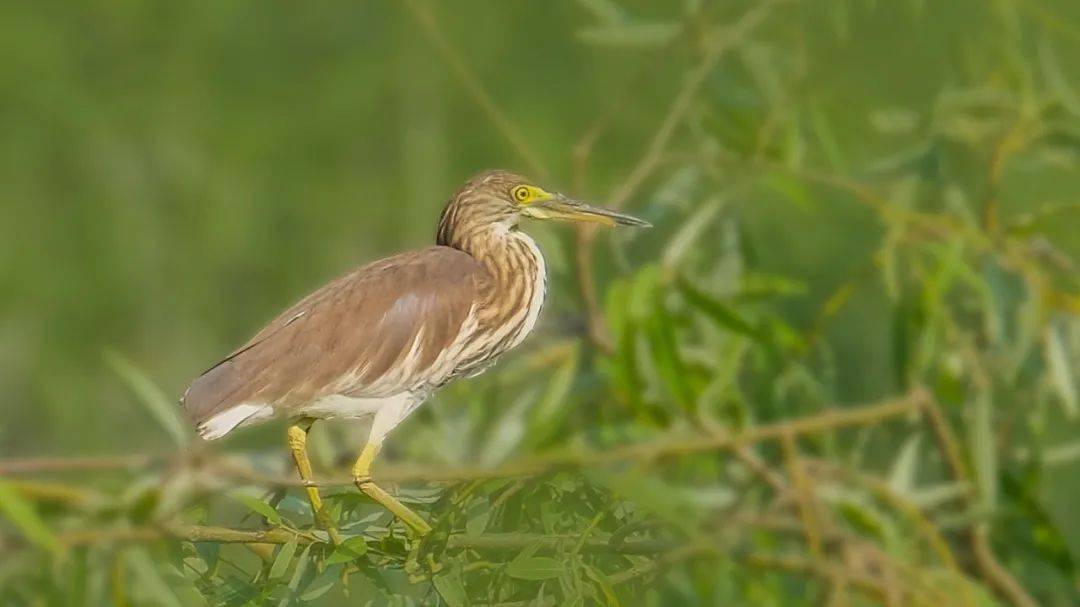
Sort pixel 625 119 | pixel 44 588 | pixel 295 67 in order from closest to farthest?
pixel 44 588 → pixel 625 119 → pixel 295 67

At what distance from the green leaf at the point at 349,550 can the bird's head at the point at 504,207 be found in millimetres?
334

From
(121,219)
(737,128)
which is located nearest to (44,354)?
(121,219)

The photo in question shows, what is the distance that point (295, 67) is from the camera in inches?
233

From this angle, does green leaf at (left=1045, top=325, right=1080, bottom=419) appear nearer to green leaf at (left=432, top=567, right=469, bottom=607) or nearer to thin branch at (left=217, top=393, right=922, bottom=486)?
thin branch at (left=217, top=393, right=922, bottom=486)

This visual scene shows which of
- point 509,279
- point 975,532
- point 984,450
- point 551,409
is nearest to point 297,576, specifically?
point 509,279

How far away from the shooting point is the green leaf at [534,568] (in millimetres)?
1513

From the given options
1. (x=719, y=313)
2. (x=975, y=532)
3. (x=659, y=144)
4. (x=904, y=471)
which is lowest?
(x=975, y=532)

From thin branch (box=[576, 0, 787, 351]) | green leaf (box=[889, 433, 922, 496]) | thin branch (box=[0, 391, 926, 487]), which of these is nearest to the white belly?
thin branch (box=[0, 391, 926, 487])

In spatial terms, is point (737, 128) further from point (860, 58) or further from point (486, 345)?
point (486, 345)

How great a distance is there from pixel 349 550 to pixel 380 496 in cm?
7

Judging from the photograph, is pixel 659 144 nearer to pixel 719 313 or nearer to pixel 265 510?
pixel 719 313

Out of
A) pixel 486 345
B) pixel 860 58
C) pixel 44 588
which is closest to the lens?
pixel 486 345

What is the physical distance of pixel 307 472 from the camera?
1666 millimetres

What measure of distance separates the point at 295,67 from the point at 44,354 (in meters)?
1.27
